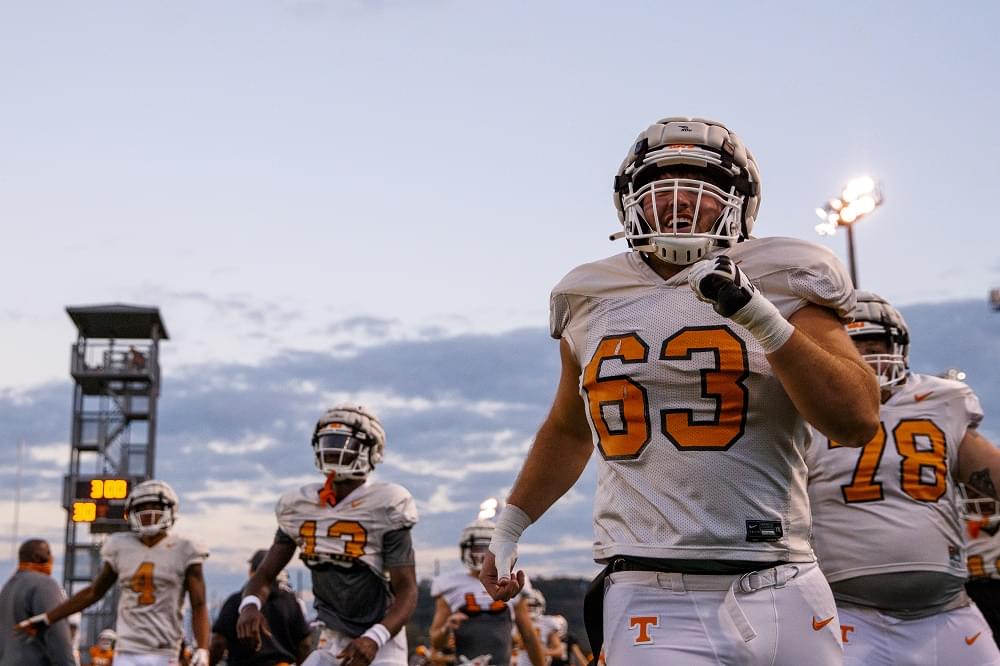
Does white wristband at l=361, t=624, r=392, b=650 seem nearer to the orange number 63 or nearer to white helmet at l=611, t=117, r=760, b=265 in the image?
the orange number 63

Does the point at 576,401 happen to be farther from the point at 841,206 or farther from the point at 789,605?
the point at 841,206

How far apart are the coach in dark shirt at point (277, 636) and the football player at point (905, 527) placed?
515cm

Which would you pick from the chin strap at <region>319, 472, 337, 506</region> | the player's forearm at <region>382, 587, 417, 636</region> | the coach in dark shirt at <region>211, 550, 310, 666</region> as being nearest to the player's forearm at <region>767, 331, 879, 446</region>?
the player's forearm at <region>382, 587, 417, 636</region>

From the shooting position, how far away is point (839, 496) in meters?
5.46

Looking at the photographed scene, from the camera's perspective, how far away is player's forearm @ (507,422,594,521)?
13.4 ft

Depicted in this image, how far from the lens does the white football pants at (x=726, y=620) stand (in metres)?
3.29

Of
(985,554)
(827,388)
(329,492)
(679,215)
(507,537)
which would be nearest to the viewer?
(827,388)

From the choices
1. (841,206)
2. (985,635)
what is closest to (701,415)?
(985,635)

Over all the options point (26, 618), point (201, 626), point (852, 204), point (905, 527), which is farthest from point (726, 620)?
point (852, 204)

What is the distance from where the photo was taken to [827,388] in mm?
3285

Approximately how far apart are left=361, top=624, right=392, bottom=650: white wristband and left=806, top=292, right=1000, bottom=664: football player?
230cm

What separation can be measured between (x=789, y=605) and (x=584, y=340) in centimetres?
95

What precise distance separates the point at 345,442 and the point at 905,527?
3.05 m

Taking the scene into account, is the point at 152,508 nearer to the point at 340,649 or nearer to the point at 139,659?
the point at 139,659
